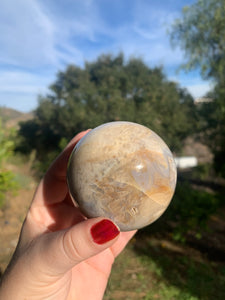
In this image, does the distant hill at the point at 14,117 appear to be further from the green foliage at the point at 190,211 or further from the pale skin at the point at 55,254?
the pale skin at the point at 55,254

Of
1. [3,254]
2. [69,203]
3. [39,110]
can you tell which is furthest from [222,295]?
[39,110]

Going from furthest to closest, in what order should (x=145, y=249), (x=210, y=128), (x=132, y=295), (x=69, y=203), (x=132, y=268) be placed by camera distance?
(x=210, y=128)
(x=145, y=249)
(x=132, y=268)
(x=132, y=295)
(x=69, y=203)

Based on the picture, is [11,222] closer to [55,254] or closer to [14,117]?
[55,254]

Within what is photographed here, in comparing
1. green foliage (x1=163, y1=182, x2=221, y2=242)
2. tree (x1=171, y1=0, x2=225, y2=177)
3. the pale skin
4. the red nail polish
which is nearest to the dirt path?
the pale skin

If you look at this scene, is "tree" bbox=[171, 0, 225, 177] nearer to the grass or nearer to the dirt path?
the grass

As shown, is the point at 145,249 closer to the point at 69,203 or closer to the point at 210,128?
the point at 69,203
